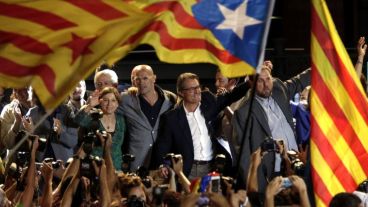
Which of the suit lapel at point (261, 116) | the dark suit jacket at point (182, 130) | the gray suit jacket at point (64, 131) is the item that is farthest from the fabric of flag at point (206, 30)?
the gray suit jacket at point (64, 131)

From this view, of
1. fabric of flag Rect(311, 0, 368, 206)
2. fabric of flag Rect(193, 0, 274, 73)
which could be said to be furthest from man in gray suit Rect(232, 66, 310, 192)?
fabric of flag Rect(193, 0, 274, 73)

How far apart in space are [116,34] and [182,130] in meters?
3.90

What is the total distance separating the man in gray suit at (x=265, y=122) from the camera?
1235 centimetres

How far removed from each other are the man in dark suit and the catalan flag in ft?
11.4

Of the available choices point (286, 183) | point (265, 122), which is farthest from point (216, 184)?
point (265, 122)

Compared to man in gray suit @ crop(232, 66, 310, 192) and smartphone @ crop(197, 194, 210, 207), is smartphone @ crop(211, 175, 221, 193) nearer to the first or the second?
smartphone @ crop(197, 194, 210, 207)

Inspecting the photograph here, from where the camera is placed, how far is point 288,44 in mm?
19844

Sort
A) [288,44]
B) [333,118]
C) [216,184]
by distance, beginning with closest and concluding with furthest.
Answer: [333,118] → [216,184] → [288,44]

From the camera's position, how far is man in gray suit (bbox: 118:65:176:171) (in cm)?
1276

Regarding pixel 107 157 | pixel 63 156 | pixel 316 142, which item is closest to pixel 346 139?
pixel 316 142

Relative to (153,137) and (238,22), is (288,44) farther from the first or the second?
(238,22)

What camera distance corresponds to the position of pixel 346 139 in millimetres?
10039

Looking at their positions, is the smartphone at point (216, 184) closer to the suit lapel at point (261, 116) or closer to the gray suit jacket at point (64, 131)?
the suit lapel at point (261, 116)

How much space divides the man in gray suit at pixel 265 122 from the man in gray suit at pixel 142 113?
0.83 metres
